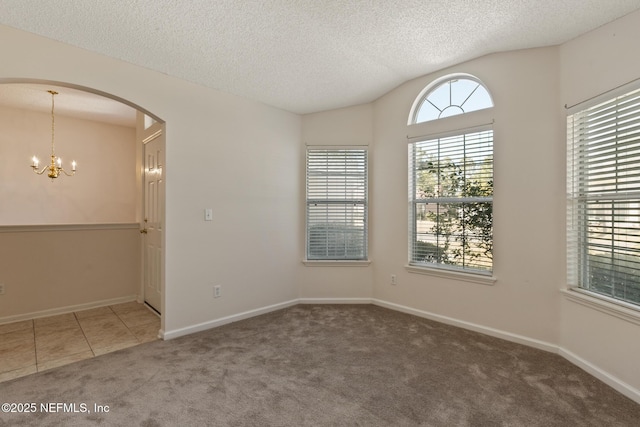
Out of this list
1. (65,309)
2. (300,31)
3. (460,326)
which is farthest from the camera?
(65,309)

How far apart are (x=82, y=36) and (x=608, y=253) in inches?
166

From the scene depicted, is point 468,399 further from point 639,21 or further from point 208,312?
point 639,21

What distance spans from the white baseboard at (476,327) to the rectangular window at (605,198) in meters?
0.59

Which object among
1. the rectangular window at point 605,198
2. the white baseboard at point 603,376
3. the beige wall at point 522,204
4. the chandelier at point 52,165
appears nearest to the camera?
the white baseboard at point 603,376

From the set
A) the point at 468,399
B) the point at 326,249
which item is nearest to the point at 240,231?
the point at 326,249

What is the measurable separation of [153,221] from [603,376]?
4.54 m

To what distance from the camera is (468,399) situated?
2.04 metres

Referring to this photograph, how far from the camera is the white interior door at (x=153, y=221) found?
12.5 ft

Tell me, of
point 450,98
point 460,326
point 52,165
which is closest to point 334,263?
point 460,326

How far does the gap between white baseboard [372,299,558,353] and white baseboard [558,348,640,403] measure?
13cm

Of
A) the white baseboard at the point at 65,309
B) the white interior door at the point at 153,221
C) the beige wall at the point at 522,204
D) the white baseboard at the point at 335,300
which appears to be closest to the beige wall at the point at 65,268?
the white baseboard at the point at 65,309

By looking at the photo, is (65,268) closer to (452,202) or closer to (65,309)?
(65,309)

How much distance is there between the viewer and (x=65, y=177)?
15.4ft

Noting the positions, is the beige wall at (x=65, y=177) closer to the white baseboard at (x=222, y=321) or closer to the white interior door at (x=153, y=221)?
the white interior door at (x=153, y=221)
